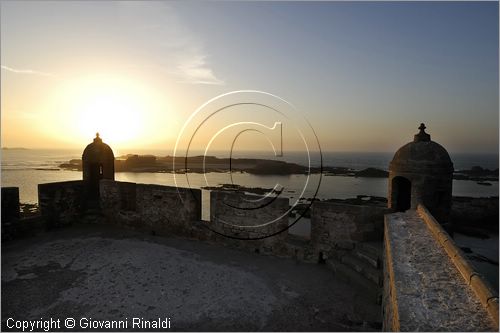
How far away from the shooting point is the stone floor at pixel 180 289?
555 cm

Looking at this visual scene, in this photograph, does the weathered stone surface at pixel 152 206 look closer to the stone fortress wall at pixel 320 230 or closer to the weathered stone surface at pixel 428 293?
the stone fortress wall at pixel 320 230

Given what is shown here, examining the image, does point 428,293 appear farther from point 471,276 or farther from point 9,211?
point 9,211

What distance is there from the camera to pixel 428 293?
12.0 ft

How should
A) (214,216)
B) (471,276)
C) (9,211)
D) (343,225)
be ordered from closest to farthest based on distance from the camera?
(471,276) → (343,225) → (214,216) → (9,211)

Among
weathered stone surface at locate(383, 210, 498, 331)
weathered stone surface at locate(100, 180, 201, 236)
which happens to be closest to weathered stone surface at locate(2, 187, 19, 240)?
weathered stone surface at locate(100, 180, 201, 236)

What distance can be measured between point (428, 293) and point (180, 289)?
4.71 metres

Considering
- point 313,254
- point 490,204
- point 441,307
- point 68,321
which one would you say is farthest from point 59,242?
point 490,204

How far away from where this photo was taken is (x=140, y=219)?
10.9 meters

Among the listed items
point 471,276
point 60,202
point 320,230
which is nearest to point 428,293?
point 471,276

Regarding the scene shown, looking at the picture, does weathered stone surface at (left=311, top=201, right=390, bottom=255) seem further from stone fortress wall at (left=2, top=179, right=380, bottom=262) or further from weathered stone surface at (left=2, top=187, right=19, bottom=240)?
weathered stone surface at (left=2, top=187, right=19, bottom=240)

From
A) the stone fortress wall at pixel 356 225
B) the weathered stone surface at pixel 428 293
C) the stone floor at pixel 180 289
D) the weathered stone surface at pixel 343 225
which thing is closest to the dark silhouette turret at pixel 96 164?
the stone fortress wall at pixel 356 225

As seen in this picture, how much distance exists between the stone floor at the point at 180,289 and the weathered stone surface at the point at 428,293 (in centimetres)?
165

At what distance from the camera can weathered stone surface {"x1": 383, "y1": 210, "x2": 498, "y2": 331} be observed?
3070mm

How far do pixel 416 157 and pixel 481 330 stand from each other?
6.33 metres
